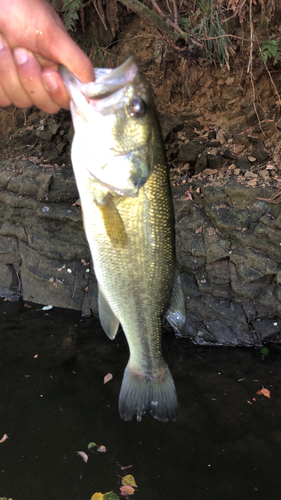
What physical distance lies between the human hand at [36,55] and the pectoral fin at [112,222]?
0.51 meters

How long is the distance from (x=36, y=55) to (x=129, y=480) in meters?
3.01

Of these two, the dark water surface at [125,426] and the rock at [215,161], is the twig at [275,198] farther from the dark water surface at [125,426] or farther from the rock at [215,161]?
the dark water surface at [125,426]

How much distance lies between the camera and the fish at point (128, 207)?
1.57m

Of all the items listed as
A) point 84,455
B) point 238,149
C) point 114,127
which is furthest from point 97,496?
point 238,149

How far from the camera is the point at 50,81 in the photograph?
1699 millimetres

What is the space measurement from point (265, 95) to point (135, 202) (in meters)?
4.26

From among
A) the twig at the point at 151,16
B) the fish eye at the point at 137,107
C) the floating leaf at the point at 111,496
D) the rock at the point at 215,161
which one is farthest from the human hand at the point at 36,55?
the twig at the point at 151,16

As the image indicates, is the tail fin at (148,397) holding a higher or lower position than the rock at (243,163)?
higher

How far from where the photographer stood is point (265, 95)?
201 inches

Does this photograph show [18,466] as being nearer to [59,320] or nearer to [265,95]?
[59,320]

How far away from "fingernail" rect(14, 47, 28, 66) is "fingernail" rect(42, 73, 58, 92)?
0.33ft

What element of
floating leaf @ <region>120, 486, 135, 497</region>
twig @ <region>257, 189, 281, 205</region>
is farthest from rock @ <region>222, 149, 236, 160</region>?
floating leaf @ <region>120, 486, 135, 497</region>

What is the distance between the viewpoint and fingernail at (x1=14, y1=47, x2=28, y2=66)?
166 centimetres

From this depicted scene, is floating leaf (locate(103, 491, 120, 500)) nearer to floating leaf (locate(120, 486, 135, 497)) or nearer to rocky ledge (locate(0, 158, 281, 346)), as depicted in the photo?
floating leaf (locate(120, 486, 135, 497))
